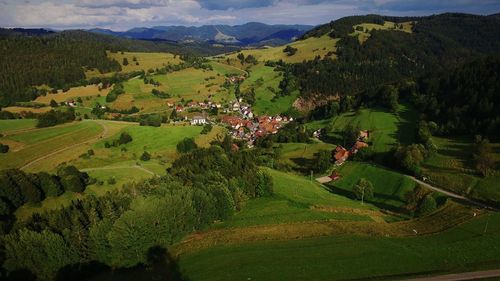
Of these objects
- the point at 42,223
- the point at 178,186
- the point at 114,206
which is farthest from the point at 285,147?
the point at 42,223

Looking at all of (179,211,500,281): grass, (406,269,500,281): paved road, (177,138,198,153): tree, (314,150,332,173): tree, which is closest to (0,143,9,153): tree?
(177,138,198,153): tree

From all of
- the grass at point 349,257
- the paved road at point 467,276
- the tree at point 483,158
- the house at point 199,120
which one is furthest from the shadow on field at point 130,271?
the house at point 199,120

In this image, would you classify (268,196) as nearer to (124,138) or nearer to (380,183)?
(380,183)

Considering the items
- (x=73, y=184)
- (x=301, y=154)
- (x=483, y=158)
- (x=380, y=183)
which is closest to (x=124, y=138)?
(x=73, y=184)

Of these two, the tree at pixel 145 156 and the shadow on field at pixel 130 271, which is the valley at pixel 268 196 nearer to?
the shadow on field at pixel 130 271

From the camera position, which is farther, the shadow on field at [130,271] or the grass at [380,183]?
the grass at [380,183]

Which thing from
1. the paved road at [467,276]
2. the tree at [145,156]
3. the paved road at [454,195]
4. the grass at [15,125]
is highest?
the paved road at [467,276]

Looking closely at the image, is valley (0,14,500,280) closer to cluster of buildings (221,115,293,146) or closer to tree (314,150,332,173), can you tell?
tree (314,150,332,173)
